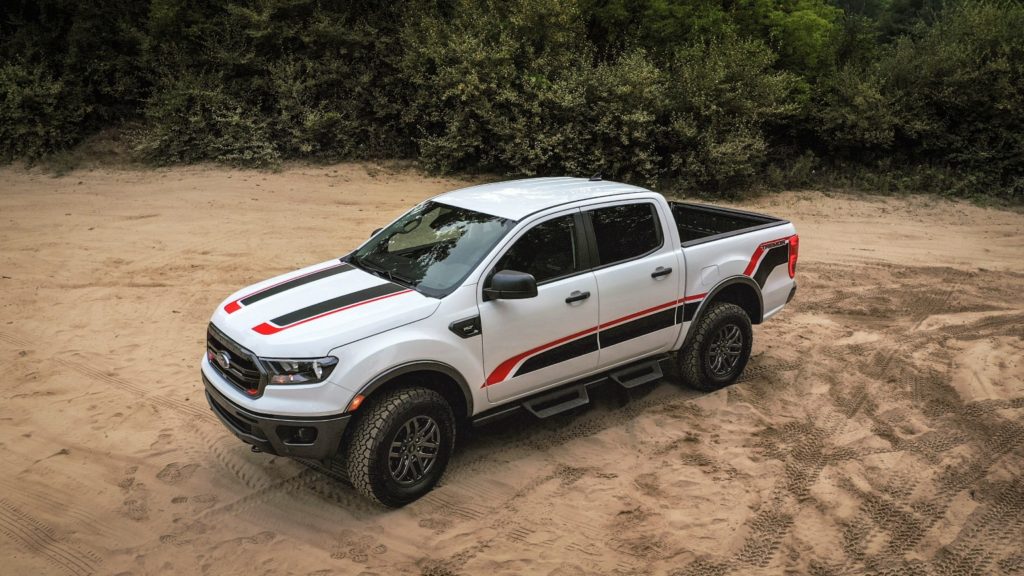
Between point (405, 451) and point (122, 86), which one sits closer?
point (405, 451)

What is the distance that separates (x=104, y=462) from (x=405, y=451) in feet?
7.57

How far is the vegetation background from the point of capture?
13875 millimetres

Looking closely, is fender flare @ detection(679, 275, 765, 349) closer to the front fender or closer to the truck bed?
the truck bed

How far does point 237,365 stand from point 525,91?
10338 mm

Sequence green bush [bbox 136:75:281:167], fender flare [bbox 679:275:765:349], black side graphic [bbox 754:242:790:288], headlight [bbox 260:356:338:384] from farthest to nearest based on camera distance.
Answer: green bush [bbox 136:75:281:167] < black side graphic [bbox 754:242:790:288] < fender flare [bbox 679:275:765:349] < headlight [bbox 260:356:338:384]

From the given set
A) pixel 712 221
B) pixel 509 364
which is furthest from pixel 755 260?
pixel 509 364

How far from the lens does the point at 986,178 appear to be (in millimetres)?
14781

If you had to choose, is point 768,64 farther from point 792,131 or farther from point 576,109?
point 576,109

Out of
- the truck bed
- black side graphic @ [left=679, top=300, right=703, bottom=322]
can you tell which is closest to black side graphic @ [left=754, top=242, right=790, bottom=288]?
the truck bed

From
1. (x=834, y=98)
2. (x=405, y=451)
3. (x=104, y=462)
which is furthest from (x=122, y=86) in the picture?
(x=834, y=98)

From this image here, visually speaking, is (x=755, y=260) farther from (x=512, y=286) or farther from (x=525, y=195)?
(x=512, y=286)

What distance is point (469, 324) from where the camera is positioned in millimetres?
4875

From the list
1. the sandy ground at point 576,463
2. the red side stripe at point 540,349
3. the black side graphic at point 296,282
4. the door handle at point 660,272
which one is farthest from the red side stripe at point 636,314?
the black side graphic at point 296,282

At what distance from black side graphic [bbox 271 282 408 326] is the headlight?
0.30m
